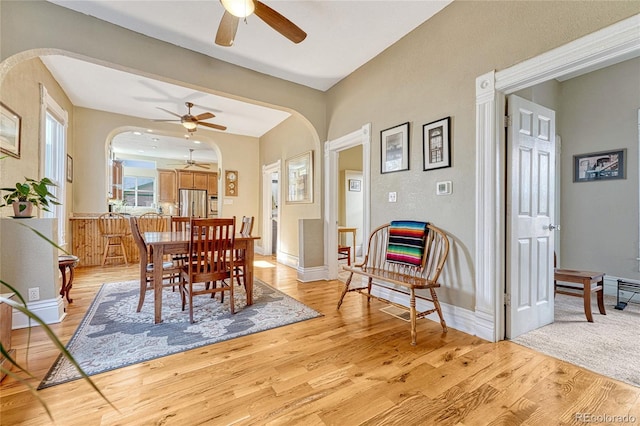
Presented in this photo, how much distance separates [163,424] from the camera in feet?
4.84

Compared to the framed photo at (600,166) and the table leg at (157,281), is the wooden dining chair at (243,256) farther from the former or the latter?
the framed photo at (600,166)

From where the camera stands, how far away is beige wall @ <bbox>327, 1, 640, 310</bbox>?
204 cm

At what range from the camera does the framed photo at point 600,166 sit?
11.4ft

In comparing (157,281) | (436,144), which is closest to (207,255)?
(157,281)

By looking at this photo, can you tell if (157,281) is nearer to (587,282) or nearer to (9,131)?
(9,131)

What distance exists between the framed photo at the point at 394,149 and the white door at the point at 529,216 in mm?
944

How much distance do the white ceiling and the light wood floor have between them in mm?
2875

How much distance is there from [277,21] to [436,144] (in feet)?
5.61

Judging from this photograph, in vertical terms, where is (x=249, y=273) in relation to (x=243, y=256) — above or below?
below

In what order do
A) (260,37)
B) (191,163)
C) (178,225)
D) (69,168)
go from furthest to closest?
(191,163) → (69,168) → (178,225) → (260,37)

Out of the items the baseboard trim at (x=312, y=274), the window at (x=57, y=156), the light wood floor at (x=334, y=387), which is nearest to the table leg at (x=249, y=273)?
the light wood floor at (x=334, y=387)

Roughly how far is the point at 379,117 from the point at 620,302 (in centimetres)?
322

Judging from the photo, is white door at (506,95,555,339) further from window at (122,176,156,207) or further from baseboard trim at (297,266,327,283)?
window at (122,176,156,207)

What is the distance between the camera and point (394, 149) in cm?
321
